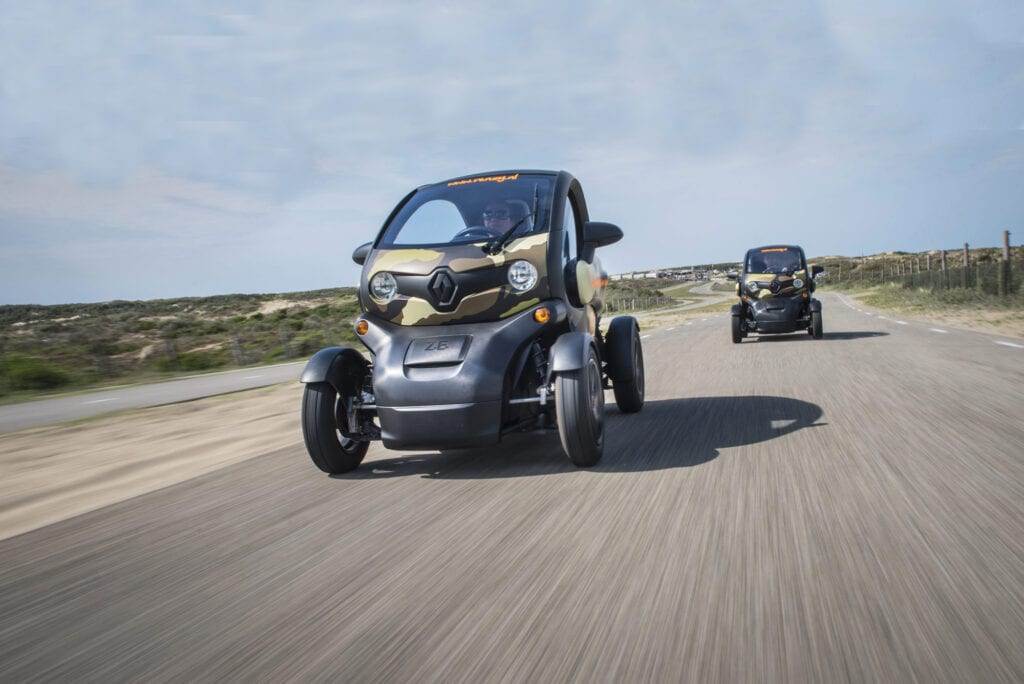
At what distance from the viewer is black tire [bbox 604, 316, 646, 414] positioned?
638 centimetres

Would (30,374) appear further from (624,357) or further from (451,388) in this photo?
(451,388)

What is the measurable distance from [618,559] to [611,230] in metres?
3.04

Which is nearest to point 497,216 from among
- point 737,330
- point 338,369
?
point 338,369

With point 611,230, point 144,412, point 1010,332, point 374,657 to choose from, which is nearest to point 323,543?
point 374,657

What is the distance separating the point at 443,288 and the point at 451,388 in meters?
0.71

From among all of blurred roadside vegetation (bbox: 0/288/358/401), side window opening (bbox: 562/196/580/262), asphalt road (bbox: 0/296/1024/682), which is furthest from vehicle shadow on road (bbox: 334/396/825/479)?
blurred roadside vegetation (bbox: 0/288/358/401)

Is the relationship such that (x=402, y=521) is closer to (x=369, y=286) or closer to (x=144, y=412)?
(x=369, y=286)

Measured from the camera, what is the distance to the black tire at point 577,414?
14.6 feet

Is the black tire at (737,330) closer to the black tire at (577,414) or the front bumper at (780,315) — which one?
the front bumper at (780,315)

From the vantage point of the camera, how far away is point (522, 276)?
4855 millimetres

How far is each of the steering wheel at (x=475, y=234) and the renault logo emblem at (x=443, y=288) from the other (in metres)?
0.43

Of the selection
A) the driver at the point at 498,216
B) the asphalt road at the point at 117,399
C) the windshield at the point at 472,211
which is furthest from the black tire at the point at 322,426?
the asphalt road at the point at 117,399

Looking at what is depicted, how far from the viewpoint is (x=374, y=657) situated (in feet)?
7.55

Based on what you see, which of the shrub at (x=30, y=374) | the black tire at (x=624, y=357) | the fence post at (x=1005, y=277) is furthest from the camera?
the fence post at (x=1005, y=277)
